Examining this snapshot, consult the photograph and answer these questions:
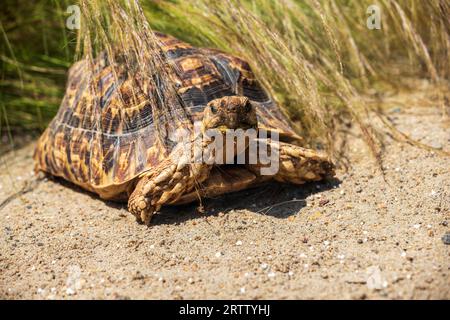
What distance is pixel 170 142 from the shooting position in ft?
9.00

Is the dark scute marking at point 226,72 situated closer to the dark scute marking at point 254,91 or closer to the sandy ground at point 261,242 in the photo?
the dark scute marking at point 254,91

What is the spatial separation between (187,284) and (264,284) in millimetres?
329

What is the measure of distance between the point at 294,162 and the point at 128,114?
0.95 meters

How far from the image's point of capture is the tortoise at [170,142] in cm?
265

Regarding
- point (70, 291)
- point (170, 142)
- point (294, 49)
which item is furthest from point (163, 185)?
point (294, 49)

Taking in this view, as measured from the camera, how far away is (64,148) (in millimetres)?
3270

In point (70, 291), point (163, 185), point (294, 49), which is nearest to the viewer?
point (70, 291)

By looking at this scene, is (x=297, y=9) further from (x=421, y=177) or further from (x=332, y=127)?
(x=421, y=177)

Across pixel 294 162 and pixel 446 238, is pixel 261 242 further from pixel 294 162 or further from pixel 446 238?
pixel 446 238

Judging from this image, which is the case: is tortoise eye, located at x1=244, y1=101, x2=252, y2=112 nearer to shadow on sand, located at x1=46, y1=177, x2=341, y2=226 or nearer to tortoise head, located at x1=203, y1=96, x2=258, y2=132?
tortoise head, located at x1=203, y1=96, x2=258, y2=132

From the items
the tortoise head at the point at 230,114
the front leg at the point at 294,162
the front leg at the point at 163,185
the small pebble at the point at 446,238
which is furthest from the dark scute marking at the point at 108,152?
the small pebble at the point at 446,238

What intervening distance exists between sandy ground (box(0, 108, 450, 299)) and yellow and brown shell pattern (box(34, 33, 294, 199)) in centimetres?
25

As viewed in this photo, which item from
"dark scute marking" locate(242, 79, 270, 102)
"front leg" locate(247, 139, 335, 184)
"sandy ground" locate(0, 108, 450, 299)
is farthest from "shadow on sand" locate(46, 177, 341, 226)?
"dark scute marking" locate(242, 79, 270, 102)

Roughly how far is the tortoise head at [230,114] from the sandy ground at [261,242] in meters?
0.53
